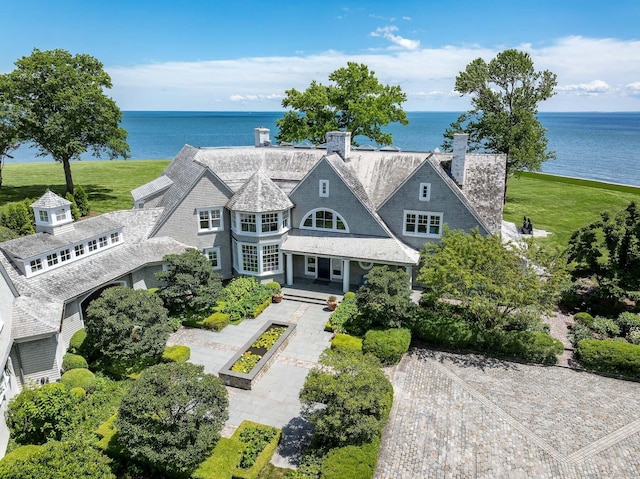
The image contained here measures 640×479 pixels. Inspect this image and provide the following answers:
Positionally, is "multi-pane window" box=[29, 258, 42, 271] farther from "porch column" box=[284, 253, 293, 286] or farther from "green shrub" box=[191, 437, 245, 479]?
"porch column" box=[284, 253, 293, 286]

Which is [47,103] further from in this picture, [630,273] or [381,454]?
[630,273]

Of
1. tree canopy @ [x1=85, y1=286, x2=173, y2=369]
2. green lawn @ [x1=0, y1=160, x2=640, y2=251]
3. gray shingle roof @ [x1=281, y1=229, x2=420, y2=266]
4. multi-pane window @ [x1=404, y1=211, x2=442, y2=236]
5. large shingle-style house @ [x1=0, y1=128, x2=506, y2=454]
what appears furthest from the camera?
green lawn @ [x1=0, y1=160, x2=640, y2=251]

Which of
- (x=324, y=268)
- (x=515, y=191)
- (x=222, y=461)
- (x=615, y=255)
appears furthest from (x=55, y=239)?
(x=515, y=191)

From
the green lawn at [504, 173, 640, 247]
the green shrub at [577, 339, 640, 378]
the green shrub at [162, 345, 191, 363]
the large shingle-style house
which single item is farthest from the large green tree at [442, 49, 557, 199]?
the green shrub at [162, 345, 191, 363]

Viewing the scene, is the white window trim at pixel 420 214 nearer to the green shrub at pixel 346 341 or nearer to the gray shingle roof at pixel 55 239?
the green shrub at pixel 346 341

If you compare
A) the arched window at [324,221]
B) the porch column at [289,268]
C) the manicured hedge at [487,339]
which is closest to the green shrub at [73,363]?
the porch column at [289,268]

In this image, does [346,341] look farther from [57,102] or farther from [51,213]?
[57,102]

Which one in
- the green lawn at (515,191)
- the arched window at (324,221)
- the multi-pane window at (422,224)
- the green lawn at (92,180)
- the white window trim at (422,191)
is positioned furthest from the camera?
the green lawn at (92,180)
